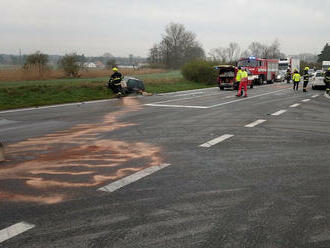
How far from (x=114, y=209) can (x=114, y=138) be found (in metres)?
4.19

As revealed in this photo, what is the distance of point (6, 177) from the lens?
4957 mm

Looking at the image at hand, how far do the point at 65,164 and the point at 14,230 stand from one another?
2.35m

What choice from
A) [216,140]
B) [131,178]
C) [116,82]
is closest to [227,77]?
[116,82]

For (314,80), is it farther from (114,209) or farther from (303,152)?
(114,209)

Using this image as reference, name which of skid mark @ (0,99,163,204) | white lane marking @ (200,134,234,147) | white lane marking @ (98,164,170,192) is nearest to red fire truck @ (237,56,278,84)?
white lane marking @ (200,134,234,147)

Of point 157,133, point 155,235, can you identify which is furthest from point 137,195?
point 157,133

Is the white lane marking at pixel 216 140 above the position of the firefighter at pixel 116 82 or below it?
below

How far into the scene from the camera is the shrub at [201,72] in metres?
36.4

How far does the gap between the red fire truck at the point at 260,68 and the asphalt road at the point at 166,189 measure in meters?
26.8

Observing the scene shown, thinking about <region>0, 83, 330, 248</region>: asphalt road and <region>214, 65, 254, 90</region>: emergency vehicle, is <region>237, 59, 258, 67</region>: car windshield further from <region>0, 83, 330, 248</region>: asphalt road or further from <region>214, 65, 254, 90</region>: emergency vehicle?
<region>0, 83, 330, 248</region>: asphalt road

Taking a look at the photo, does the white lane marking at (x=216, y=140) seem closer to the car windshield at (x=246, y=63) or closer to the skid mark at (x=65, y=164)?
the skid mark at (x=65, y=164)

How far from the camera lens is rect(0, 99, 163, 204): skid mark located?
441cm

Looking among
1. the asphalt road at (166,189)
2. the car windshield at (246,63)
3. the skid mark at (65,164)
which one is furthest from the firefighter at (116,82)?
the car windshield at (246,63)

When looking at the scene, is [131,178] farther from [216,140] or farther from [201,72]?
[201,72]
